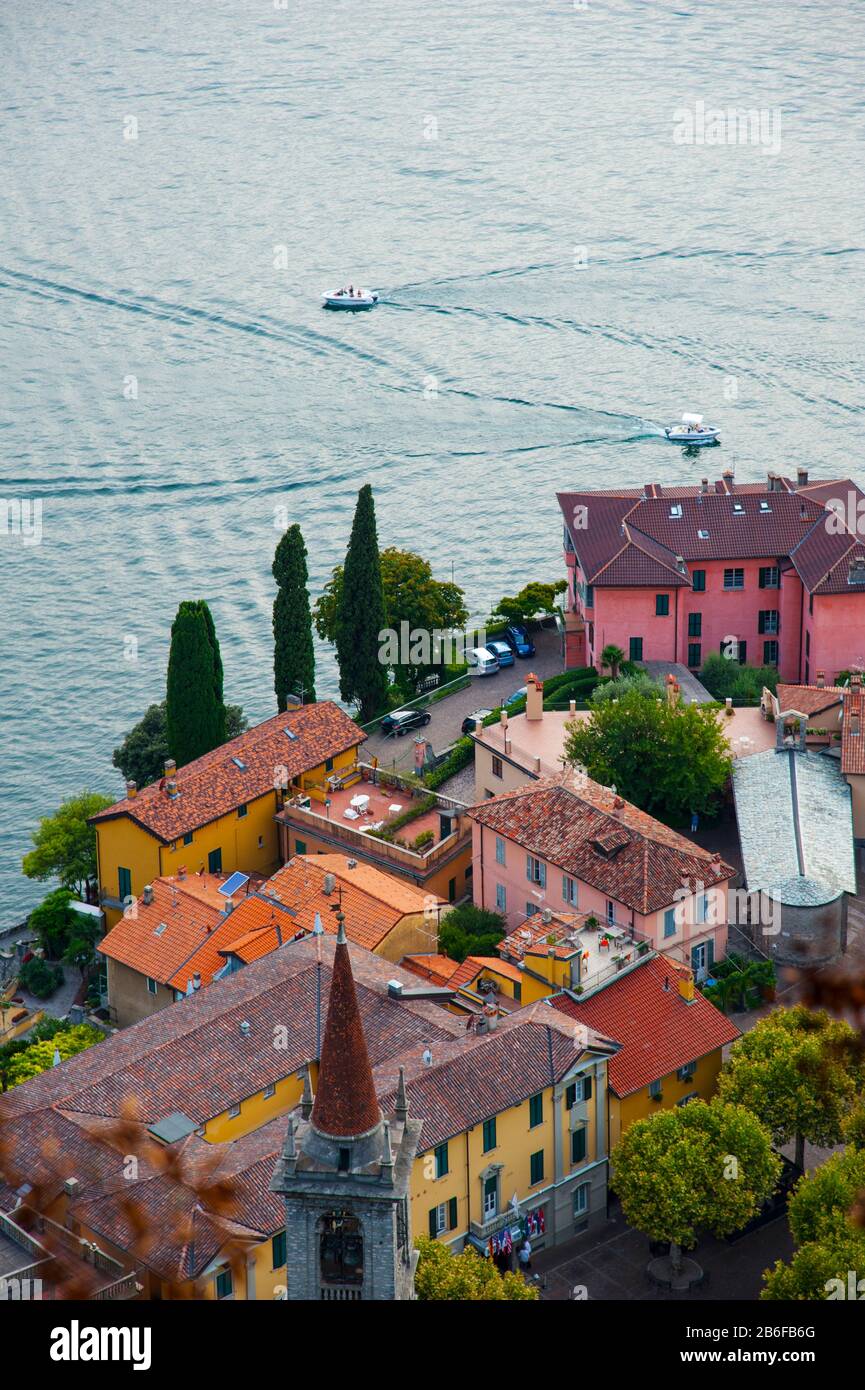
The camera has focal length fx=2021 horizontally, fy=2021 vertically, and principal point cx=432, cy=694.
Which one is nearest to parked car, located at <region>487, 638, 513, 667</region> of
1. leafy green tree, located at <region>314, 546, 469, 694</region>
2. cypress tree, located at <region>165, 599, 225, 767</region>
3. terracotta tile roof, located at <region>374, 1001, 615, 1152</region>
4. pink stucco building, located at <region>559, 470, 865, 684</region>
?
leafy green tree, located at <region>314, 546, 469, 694</region>

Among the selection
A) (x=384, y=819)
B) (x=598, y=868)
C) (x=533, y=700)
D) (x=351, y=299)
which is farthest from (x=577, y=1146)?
(x=351, y=299)

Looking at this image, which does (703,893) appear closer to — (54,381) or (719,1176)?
(719,1176)

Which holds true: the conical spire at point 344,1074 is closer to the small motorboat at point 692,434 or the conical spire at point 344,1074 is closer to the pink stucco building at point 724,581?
the pink stucco building at point 724,581

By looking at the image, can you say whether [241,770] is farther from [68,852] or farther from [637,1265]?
[637,1265]

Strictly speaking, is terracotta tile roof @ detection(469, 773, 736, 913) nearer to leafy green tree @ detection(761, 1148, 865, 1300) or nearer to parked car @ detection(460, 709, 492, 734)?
leafy green tree @ detection(761, 1148, 865, 1300)

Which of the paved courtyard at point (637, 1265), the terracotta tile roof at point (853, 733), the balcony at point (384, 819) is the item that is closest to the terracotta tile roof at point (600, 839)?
the balcony at point (384, 819)

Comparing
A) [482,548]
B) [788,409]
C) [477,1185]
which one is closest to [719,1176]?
[477,1185]
